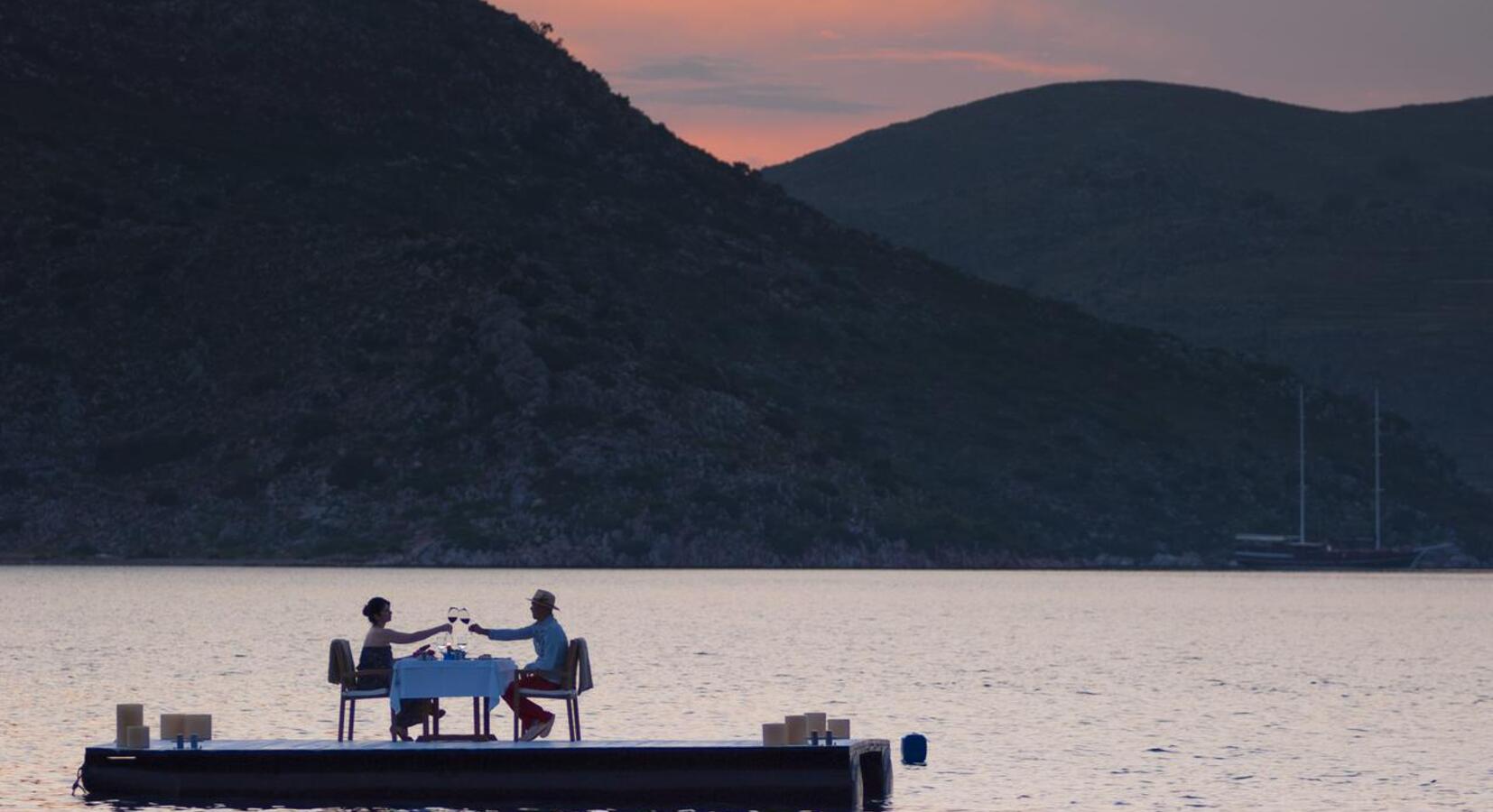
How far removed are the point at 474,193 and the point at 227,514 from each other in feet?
156

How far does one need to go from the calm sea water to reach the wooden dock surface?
128 cm

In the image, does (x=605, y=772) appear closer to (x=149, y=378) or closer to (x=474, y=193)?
(x=149, y=378)

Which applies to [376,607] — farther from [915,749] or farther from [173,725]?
[915,749]

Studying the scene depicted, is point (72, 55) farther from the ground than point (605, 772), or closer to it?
farther from the ground

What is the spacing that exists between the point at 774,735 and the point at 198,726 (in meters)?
7.53

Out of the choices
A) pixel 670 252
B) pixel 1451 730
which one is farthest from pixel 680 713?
pixel 670 252

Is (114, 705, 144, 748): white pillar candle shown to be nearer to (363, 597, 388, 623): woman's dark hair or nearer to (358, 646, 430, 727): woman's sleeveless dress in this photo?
(358, 646, 430, 727): woman's sleeveless dress

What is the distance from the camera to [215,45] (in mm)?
191000

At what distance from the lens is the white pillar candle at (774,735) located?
36.3m

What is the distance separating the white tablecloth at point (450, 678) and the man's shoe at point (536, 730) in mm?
1223

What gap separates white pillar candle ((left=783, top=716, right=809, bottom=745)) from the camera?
36.3 metres

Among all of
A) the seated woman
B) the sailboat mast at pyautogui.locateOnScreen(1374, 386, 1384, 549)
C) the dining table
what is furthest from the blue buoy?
the sailboat mast at pyautogui.locateOnScreen(1374, 386, 1384, 549)

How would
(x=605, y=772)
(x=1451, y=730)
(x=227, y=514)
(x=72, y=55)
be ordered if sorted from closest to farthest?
(x=605, y=772) < (x=1451, y=730) < (x=227, y=514) < (x=72, y=55)

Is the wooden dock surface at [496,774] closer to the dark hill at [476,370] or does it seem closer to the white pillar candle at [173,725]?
the white pillar candle at [173,725]
